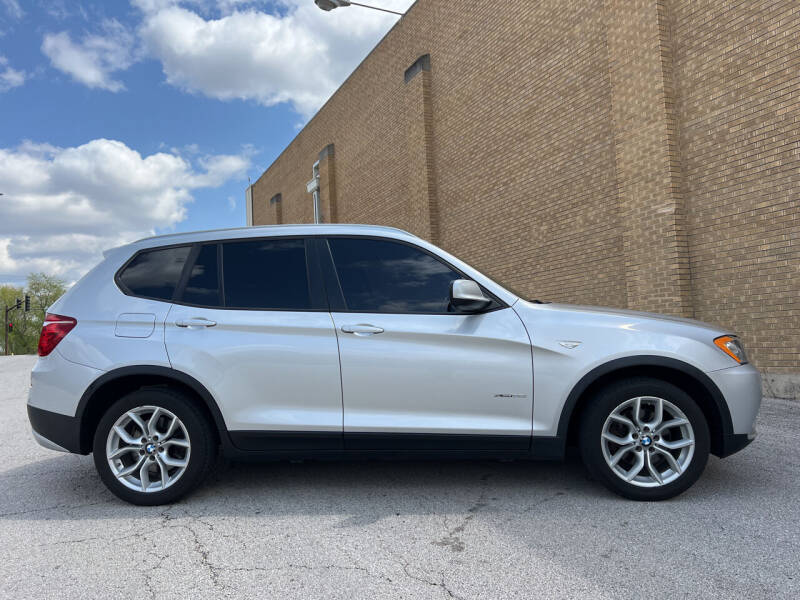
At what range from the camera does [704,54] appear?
27.7 feet

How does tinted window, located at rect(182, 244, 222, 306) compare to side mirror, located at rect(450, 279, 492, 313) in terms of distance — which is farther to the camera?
tinted window, located at rect(182, 244, 222, 306)

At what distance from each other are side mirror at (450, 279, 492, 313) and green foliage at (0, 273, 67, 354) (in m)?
79.7

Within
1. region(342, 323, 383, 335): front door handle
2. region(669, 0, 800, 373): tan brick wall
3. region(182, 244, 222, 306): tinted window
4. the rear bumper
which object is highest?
region(669, 0, 800, 373): tan brick wall

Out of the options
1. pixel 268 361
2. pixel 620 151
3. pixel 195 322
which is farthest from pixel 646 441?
pixel 620 151

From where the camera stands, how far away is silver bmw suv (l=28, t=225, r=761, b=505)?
3.93 meters

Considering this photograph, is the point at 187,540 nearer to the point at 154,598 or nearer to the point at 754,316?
the point at 154,598

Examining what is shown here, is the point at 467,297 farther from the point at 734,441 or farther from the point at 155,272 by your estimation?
the point at 155,272

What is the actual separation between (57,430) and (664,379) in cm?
398

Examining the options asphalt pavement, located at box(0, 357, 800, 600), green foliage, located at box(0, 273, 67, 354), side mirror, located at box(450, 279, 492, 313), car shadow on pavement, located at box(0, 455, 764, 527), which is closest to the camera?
asphalt pavement, located at box(0, 357, 800, 600)

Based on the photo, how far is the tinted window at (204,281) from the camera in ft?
13.9

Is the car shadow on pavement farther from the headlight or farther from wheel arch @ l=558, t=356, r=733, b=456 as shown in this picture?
the headlight

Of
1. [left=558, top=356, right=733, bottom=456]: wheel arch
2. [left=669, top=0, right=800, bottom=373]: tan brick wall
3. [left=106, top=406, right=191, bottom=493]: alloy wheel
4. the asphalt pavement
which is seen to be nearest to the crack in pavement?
the asphalt pavement

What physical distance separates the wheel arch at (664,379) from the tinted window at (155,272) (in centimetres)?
274

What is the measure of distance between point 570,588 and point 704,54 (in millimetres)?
8001
